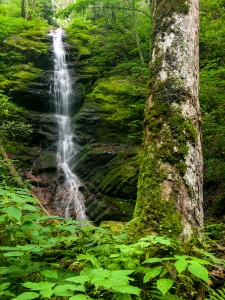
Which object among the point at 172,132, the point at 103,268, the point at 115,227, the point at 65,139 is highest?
the point at 172,132

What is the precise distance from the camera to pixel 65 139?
12461 millimetres

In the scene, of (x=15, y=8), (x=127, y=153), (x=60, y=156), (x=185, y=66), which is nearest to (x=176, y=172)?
(x=185, y=66)

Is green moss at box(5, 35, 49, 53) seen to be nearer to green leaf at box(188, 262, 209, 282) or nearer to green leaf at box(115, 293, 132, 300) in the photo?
green leaf at box(115, 293, 132, 300)

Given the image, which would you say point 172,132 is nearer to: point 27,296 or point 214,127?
point 27,296

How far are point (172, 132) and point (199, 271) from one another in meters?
1.26

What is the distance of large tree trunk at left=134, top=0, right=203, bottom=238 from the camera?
2.03 m

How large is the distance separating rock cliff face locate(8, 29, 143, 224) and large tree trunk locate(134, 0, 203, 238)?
236 inches

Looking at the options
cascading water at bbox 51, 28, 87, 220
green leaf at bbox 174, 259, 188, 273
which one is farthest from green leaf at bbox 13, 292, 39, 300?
cascading water at bbox 51, 28, 87, 220

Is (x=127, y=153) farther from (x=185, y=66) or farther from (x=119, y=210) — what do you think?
(x=185, y=66)

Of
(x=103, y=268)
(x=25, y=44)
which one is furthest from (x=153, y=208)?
(x=25, y=44)

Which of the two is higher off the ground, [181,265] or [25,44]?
[25,44]

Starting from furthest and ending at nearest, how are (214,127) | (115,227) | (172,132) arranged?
(214,127), (115,227), (172,132)

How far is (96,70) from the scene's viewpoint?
1628 centimetres

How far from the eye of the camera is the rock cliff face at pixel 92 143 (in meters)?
8.91
